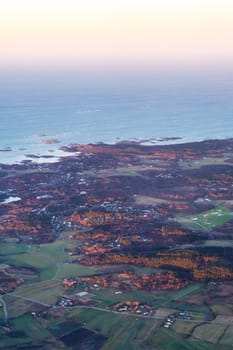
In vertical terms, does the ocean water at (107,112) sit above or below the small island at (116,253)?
above

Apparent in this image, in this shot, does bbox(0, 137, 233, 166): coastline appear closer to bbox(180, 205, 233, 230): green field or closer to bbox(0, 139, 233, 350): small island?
bbox(0, 139, 233, 350): small island

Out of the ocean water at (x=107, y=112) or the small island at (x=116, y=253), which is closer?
the small island at (x=116, y=253)

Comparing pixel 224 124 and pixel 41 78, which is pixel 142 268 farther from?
pixel 41 78

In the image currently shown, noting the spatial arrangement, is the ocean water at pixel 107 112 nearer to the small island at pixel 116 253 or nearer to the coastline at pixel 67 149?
the coastline at pixel 67 149

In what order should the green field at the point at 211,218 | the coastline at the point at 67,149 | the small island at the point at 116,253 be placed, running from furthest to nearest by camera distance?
the coastline at the point at 67,149 → the green field at the point at 211,218 → the small island at the point at 116,253

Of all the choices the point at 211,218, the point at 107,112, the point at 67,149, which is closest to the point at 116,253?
the point at 211,218

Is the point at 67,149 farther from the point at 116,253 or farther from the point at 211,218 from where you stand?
the point at 116,253

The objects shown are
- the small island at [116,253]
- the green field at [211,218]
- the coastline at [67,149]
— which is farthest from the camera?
the coastline at [67,149]

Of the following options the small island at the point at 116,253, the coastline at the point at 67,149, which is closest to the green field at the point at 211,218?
the small island at the point at 116,253
